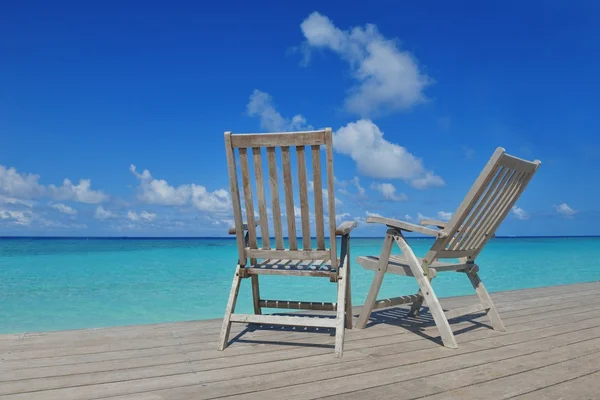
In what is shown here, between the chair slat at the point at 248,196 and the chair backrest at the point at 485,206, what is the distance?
3.84 ft

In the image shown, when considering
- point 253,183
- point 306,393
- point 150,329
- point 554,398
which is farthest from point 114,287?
point 554,398

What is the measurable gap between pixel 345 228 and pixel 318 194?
1.03 ft

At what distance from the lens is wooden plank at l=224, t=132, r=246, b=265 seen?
2680 mm

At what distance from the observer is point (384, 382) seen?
2100mm

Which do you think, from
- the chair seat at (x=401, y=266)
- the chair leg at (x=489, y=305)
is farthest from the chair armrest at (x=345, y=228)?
the chair leg at (x=489, y=305)

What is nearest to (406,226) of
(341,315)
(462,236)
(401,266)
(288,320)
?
(401,266)

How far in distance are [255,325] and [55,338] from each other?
4.46 ft

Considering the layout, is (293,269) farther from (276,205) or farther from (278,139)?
(278,139)

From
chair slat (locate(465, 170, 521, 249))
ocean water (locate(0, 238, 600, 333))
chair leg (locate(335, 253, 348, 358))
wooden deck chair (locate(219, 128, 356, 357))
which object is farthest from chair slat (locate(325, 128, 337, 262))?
ocean water (locate(0, 238, 600, 333))

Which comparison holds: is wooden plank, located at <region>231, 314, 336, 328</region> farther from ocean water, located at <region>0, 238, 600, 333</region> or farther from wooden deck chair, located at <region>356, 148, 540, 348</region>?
ocean water, located at <region>0, 238, 600, 333</region>

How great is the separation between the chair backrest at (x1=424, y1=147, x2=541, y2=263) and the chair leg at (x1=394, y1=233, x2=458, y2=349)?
0.13 metres

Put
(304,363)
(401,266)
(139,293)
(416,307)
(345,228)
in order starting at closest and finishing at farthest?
(304,363) → (345,228) → (401,266) → (416,307) → (139,293)

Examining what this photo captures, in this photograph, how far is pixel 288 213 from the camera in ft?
9.16

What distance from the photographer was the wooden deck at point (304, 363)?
6.55ft
